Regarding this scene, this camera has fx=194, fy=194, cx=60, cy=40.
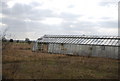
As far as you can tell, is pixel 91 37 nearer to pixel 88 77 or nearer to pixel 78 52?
pixel 78 52

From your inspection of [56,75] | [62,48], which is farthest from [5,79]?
[62,48]

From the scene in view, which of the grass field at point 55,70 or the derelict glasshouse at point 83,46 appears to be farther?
the derelict glasshouse at point 83,46

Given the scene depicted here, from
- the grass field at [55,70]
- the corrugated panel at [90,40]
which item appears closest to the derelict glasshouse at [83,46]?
the corrugated panel at [90,40]

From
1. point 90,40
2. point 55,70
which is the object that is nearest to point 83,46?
point 90,40

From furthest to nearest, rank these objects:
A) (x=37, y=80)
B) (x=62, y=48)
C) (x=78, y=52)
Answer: (x=62, y=48) → (x=78, y=52) → (x=37, y=80)

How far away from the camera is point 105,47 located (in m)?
28.9

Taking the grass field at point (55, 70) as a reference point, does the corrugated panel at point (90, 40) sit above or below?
above

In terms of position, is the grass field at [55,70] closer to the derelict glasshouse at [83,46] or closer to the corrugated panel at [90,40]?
the derelict glasshouse at [83,46]

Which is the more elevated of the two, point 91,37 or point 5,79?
point 91,37

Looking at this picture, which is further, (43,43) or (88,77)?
(43,43)

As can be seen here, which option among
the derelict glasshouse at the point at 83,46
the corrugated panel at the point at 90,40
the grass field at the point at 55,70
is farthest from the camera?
the corrugated panel at the point at 90,40

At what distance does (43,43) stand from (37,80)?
1074 inches

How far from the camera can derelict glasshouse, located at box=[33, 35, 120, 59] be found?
28620mm

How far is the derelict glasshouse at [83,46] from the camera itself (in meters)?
28.6
